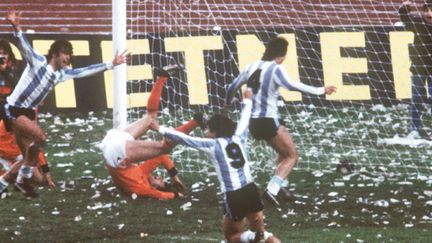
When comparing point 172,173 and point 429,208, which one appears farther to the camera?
point 172,173

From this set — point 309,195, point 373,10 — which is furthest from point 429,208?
point 373,10

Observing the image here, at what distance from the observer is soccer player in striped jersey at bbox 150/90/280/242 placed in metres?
9.21

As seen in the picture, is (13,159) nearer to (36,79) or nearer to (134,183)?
(36,79)

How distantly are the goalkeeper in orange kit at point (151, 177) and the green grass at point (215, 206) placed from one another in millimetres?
124

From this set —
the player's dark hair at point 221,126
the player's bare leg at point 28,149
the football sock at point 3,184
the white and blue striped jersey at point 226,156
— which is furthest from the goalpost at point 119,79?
the player's dark hair at point 221,126

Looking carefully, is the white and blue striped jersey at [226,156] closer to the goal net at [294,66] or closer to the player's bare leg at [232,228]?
the player's bare leg at [232,228]

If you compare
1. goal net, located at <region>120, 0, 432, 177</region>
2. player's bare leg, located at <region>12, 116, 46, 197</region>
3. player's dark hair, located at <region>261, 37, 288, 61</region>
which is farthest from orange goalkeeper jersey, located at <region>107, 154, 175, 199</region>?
goal net, located at <region>120, 0, 432, 177</region>

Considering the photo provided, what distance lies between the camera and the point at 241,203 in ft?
30.2

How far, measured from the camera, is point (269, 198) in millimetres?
11398

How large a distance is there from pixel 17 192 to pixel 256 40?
6.84 metres

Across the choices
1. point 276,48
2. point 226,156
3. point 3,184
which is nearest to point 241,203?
point 226,156

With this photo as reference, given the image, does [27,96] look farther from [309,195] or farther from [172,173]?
[309,195]

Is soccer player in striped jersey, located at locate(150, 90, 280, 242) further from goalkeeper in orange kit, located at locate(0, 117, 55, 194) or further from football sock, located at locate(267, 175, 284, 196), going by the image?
goalkeeper in orange kit, located at locate(0, 117, 55, 194)

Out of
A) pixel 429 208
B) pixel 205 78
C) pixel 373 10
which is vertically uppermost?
pixel 373 10
